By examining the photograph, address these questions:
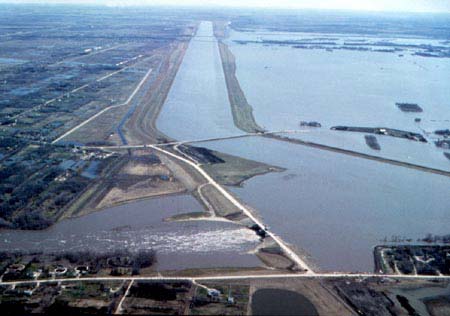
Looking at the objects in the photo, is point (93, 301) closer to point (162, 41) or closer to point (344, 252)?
point (344, 252)

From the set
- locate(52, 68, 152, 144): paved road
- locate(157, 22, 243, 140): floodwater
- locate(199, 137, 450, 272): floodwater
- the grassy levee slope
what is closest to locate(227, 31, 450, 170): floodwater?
the grassy levee slope

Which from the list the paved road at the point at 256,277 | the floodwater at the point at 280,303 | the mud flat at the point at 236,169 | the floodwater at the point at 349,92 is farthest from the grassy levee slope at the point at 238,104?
the floodwater at the point at 280,303

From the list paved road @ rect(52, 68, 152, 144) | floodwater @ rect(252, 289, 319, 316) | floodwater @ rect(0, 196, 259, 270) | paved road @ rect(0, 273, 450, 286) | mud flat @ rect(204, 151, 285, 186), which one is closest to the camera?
floodwater @ rect(252, 289, 319, 316)

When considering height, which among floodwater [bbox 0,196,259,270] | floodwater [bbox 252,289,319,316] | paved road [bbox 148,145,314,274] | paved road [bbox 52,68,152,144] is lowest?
floodwater [bbox 252,289,319,316]

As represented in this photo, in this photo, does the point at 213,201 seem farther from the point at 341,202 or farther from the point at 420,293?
the point at 420,293

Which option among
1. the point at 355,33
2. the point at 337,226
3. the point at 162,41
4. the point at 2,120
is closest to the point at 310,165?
the point at 337,226

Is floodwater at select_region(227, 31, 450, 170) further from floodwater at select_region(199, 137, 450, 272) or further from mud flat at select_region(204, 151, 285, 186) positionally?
mud flat at select_region(204, 151, 285, 186)

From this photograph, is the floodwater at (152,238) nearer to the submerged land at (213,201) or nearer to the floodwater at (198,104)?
the submerged land at (213,201)
